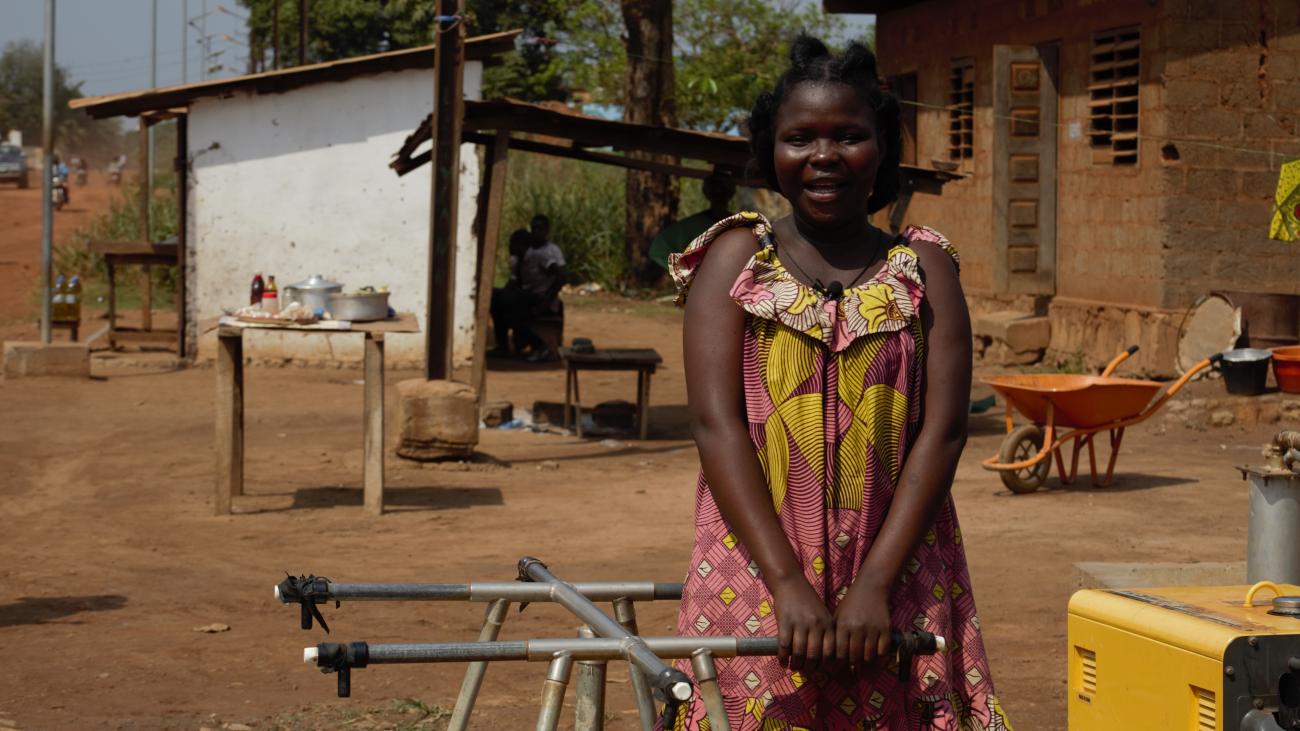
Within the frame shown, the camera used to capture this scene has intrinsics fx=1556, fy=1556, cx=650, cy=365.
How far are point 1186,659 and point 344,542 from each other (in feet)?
17.7

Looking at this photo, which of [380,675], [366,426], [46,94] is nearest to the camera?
[380,675]

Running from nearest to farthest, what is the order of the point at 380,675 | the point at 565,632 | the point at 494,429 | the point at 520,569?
the point at 520,569, the point at 380,675, the point at 565,632, the point at 494,429

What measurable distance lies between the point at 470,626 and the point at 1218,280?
852cm

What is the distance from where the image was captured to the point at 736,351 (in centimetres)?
227

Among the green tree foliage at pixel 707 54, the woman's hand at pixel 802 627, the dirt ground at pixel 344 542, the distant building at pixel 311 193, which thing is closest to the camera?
the woman's hand at pixel 802 627

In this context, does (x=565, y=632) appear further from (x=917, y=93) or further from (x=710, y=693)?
(x=917, y=93)

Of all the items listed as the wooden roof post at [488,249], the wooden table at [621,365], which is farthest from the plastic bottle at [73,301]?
the wooden table at [621,365]

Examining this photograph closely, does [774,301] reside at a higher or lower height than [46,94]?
lower

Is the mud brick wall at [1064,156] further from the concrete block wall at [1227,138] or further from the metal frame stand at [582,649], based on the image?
the metal frame stand at [582,649]

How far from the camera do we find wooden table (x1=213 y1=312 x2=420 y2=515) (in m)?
8.02

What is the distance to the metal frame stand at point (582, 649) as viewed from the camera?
6.33 feet

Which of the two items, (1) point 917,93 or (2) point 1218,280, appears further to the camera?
(1) point 917,93

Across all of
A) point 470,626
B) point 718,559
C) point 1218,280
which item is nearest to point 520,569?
point 718,559

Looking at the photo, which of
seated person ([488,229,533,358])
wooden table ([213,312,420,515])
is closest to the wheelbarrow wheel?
wooden table ([213,312,420,515])
